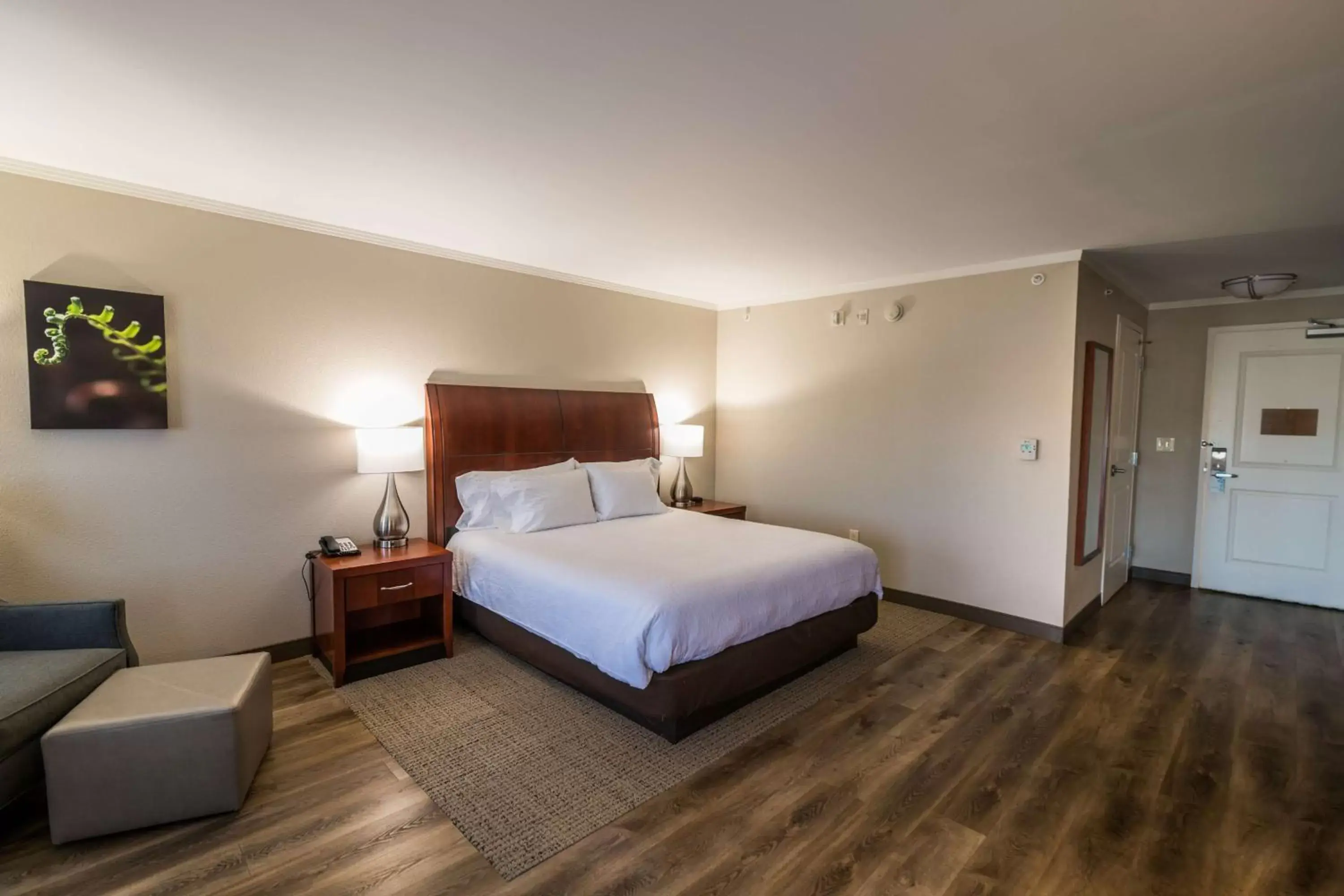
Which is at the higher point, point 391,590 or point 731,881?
point 391,590

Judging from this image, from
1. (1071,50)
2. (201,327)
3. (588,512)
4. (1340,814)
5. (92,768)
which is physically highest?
(1071,50)

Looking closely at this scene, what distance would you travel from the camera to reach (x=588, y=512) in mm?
3992

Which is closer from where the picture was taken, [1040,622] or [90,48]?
[90,48]

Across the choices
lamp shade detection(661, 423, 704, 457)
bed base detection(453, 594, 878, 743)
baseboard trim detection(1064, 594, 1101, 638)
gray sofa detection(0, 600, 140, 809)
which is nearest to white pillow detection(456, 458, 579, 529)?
bed base detection(453, 594, 878, 743)

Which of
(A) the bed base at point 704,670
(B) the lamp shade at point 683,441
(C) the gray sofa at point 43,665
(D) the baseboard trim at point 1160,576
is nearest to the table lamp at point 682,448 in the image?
(B) the lamp shade at point 683,441

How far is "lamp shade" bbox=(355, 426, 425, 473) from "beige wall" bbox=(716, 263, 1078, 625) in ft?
9.78

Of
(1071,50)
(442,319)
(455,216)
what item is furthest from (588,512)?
(1071,50)

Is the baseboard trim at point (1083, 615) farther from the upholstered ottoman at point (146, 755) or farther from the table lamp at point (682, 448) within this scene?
the upholstered ottoman at point (146, 755)

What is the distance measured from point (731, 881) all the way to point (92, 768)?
2023 millimetres

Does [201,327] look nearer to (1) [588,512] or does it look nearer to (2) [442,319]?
(2) [442,319]

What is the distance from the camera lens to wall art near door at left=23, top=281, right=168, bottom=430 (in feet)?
8.55

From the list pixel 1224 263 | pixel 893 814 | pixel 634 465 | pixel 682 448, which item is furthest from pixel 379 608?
pixel 1224 263

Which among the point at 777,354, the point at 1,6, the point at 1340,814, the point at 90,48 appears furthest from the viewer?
the point at 777,354

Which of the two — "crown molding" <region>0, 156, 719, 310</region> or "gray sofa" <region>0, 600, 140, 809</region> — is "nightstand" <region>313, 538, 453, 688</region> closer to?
"gray sofa" <region>0, 600, 140, 809</region>
